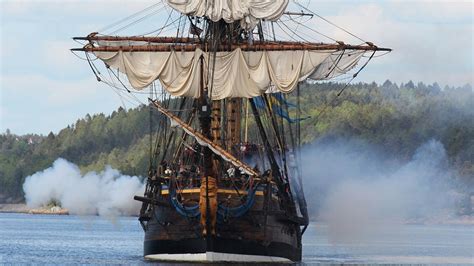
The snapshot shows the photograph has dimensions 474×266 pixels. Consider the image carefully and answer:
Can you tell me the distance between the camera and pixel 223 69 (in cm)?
7719

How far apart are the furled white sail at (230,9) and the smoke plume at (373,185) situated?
1096 inches

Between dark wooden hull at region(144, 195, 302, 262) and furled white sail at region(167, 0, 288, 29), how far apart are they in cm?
1067

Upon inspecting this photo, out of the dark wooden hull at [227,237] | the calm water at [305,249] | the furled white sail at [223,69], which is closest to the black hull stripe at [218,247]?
the dark wooden hull at [227,237]

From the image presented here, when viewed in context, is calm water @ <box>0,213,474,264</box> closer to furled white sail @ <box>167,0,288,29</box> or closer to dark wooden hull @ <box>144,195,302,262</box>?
dark wooden hull @ <box>144,195,302,262</box>

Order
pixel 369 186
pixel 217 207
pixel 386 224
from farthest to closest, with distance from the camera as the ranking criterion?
pixel 386 224 < pixel 369 186 < pixel 217 207

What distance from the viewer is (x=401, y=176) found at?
142750mm

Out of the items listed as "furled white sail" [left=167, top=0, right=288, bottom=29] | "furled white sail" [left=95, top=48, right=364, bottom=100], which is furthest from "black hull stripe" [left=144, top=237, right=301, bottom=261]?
Answer: "furled white sail" [left=167, top=0, right=288, bottom=29]

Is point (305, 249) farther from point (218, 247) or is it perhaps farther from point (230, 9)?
point (218, 247)

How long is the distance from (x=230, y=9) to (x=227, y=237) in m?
13.2

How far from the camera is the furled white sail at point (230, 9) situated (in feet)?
252

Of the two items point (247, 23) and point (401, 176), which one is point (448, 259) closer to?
point (247, 23)

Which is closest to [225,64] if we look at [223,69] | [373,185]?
[223,69]

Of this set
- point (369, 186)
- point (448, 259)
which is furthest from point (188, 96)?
point (369, 186)

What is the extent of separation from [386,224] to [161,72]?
64041mm
